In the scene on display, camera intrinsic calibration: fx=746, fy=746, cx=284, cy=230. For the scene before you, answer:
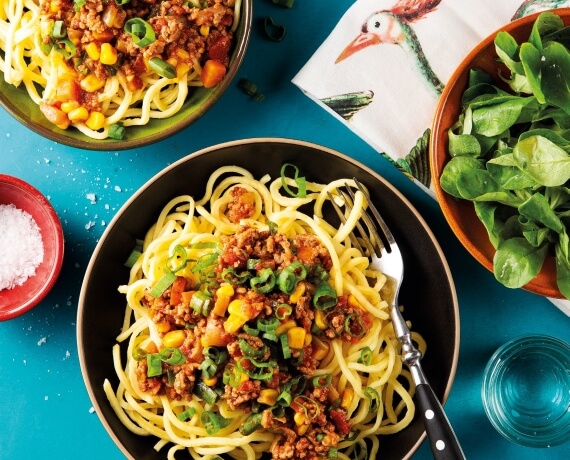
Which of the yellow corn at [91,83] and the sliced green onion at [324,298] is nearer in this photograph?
the sliced green onion at [324,298]

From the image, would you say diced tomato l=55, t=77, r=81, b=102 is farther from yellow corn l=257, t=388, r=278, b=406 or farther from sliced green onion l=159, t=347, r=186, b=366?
yellow corn l=257, t=388, r=278, b=406

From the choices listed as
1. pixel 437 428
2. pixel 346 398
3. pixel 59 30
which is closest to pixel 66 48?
pixel 59 30

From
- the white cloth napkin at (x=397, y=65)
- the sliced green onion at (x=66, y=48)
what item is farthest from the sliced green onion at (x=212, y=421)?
the sliced green onion at (x=66, y=48)

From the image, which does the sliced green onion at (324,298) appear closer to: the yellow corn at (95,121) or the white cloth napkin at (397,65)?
the white cloth napkin at (397,65)

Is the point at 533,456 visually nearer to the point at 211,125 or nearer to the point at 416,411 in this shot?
the point at 416,411

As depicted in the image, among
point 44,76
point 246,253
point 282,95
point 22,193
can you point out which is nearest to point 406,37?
point 282,95

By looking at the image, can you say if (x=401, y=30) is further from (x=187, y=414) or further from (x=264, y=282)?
(x=187, y=414)
